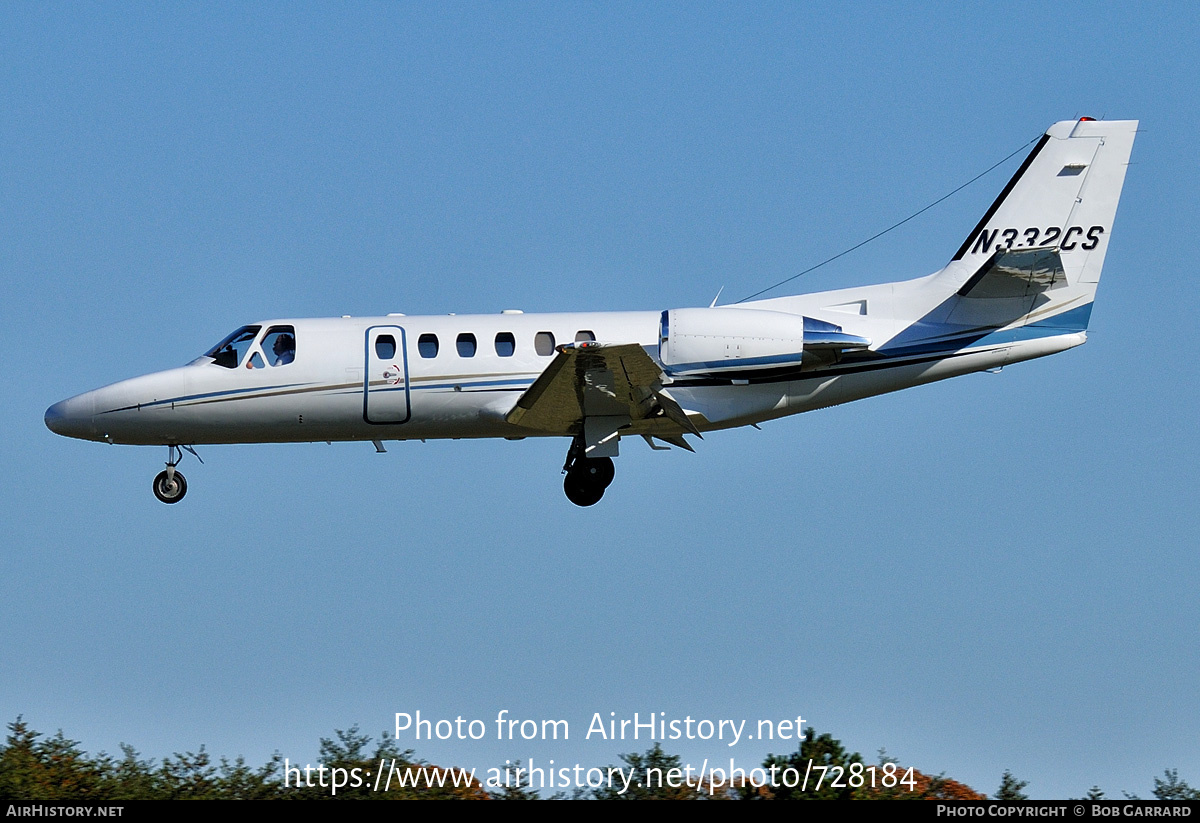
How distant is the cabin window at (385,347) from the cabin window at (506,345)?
1.39m

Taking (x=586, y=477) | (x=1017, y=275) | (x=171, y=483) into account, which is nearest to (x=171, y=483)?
(x=171, y=483)

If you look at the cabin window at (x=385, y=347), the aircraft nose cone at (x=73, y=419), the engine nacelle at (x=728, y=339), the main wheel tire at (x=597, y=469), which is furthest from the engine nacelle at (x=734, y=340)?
the aircraft nose cone at (x=73, y=419)

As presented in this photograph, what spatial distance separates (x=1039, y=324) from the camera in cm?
1947

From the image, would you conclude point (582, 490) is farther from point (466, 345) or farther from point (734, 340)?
point (734, 340)

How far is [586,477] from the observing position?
786 inches

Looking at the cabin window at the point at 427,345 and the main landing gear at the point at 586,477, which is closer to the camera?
the cabin window at the point at 427,345

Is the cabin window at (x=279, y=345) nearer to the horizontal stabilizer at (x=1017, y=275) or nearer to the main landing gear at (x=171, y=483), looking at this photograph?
the main landing gear at (x=171, y=483)

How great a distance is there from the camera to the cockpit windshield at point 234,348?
65.4ft

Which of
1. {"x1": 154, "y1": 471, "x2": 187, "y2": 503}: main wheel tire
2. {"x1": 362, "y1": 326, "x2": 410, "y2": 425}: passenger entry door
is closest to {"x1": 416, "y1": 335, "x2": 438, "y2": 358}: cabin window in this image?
{"x1": 362, "y1": 326, "x2": 410, "y2": 425}: passenger entry door

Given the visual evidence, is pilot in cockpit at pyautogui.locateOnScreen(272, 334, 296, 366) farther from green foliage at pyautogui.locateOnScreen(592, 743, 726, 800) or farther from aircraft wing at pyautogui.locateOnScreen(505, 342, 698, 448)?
green foliage at pyautogui.locateOnScreen(592, 743, 726, 800)

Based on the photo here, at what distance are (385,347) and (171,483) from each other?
366cm

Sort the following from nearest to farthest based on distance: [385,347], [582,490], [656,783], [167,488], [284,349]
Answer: [656,783] → [385,347] → [284,349] → [582,490] → [167,488]
